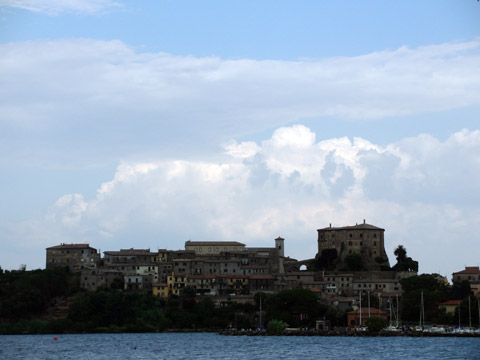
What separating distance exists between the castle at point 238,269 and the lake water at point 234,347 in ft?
55.2

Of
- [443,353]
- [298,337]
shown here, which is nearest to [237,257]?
[298,337]

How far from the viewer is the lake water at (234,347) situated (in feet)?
234

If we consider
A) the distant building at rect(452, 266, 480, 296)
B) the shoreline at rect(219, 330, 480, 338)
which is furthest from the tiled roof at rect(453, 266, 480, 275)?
the shoreline at rect(219, 330, 480, 338)

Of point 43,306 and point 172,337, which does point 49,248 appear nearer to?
point 43,306

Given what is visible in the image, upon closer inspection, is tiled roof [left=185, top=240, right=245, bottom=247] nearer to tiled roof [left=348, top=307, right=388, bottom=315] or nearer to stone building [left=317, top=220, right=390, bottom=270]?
stone building [left=317, top=220, right=390, bottom=270]

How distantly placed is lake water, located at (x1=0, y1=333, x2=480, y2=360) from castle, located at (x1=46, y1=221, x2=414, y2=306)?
1682 centimetres

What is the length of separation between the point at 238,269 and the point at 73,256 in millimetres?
22370

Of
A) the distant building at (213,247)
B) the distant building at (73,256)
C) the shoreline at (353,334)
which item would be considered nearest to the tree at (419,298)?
the shoreline at (353,334)

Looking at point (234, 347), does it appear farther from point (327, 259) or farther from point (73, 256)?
point (73, 256)

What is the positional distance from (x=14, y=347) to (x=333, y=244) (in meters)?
54.7

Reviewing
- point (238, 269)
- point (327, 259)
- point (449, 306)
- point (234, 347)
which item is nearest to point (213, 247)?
point (238, 269)

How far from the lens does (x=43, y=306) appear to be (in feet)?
370

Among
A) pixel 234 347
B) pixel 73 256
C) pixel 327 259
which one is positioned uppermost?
pixel 73 256

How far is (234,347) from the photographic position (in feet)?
265
